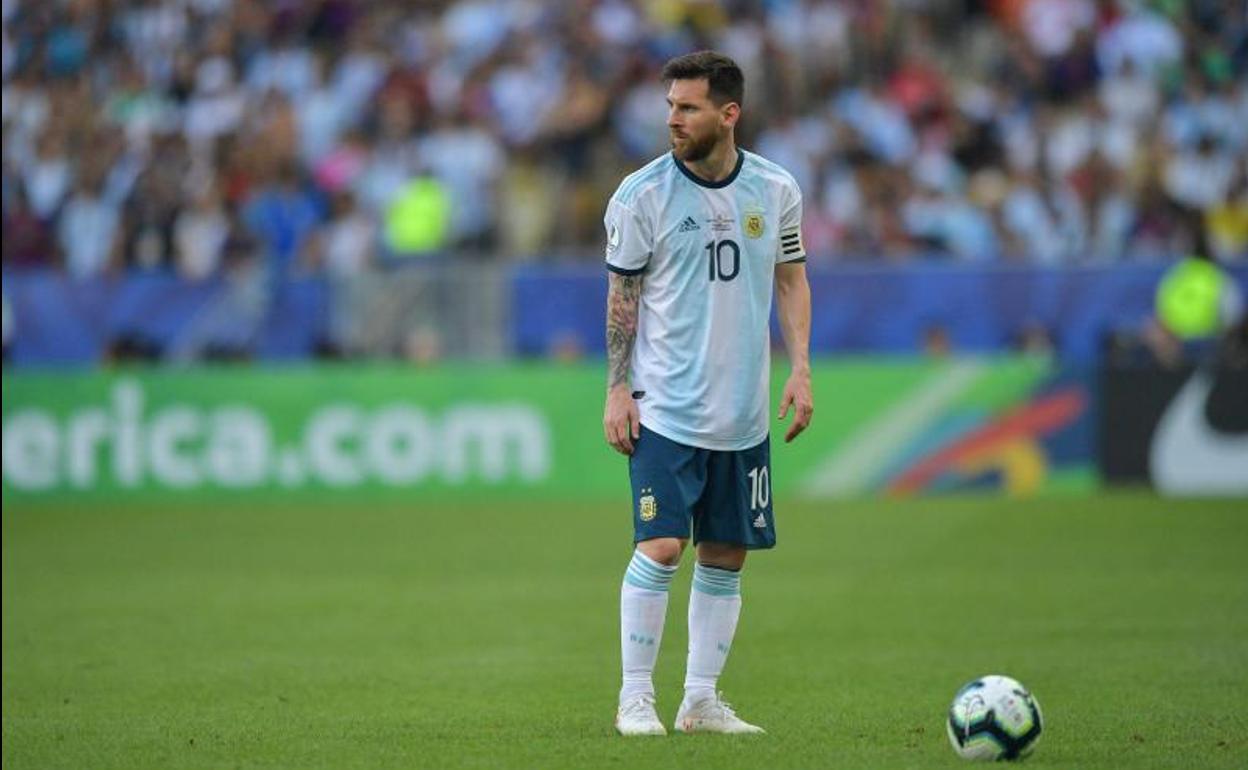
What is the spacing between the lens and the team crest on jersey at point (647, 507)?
8438 mm

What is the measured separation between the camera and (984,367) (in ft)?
71.1

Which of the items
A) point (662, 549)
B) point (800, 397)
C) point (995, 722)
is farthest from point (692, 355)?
point (995, 722)

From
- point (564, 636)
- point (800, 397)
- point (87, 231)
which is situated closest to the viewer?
point (800, 397)

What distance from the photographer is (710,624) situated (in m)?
8.70

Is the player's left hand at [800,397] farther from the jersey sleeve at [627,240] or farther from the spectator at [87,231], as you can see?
the spectator at [87,231]

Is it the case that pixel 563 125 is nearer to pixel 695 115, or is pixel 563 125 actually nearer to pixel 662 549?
pixel 695 115

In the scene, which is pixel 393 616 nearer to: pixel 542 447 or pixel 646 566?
pixel 646 566

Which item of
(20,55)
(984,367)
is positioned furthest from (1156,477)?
(20,55)

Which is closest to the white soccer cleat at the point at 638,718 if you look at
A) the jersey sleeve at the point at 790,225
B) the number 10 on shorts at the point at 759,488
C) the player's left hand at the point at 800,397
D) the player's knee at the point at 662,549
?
the player's knee at the point at 662,549

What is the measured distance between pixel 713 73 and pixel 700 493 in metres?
1.58

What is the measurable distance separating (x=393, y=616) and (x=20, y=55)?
14.9 m

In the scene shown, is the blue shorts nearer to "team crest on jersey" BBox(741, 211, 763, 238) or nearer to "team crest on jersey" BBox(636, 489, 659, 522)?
"team crest on jersey" BBox(636, 489, 659, 522)

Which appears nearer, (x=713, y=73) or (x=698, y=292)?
(x=713, y=73)

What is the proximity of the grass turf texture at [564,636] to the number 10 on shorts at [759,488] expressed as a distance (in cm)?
89
